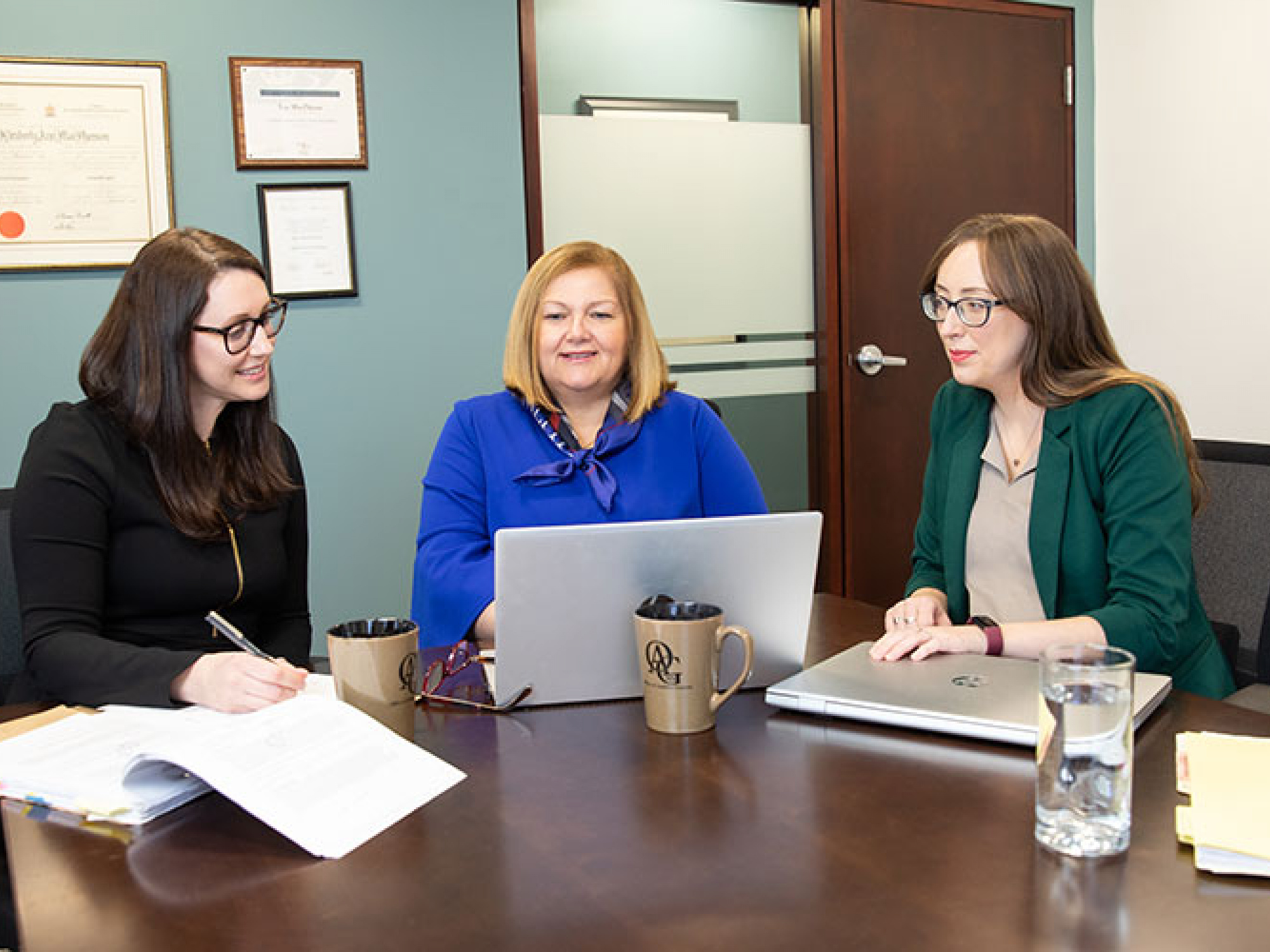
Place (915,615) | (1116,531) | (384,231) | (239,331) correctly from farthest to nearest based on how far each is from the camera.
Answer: (384,231), (239,331), (1116,531), (915,615)

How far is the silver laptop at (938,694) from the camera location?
45.6 inches

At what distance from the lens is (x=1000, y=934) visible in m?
0.79

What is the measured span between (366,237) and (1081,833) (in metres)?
2.54

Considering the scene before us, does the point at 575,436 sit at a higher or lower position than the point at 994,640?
higher

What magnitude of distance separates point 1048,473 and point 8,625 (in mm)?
1471

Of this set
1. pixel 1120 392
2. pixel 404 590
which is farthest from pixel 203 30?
pixel 1120 392

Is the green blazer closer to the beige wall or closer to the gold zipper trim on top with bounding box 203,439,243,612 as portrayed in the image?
the gold zipper trim on top with bounding box 203,439,243,612

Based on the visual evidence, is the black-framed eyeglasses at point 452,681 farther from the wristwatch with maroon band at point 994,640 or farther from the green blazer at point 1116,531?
the green blazer at point 1116,531

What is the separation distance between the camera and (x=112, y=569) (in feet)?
5.52

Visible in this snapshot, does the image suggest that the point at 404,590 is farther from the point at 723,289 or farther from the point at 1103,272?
the point at 1103,272

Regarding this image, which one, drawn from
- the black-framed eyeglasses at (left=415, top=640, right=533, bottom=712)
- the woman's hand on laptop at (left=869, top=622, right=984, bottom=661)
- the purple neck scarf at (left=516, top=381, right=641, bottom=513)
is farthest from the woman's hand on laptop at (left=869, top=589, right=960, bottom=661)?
the purple neck scarf at (left=516, top=381, right=641, bottom=513)

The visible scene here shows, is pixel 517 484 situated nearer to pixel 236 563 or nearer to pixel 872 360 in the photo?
pixel 236 563

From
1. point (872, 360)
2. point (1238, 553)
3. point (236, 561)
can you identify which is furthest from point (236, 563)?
A: point (872, 360)

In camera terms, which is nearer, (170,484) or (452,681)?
(452,681)
